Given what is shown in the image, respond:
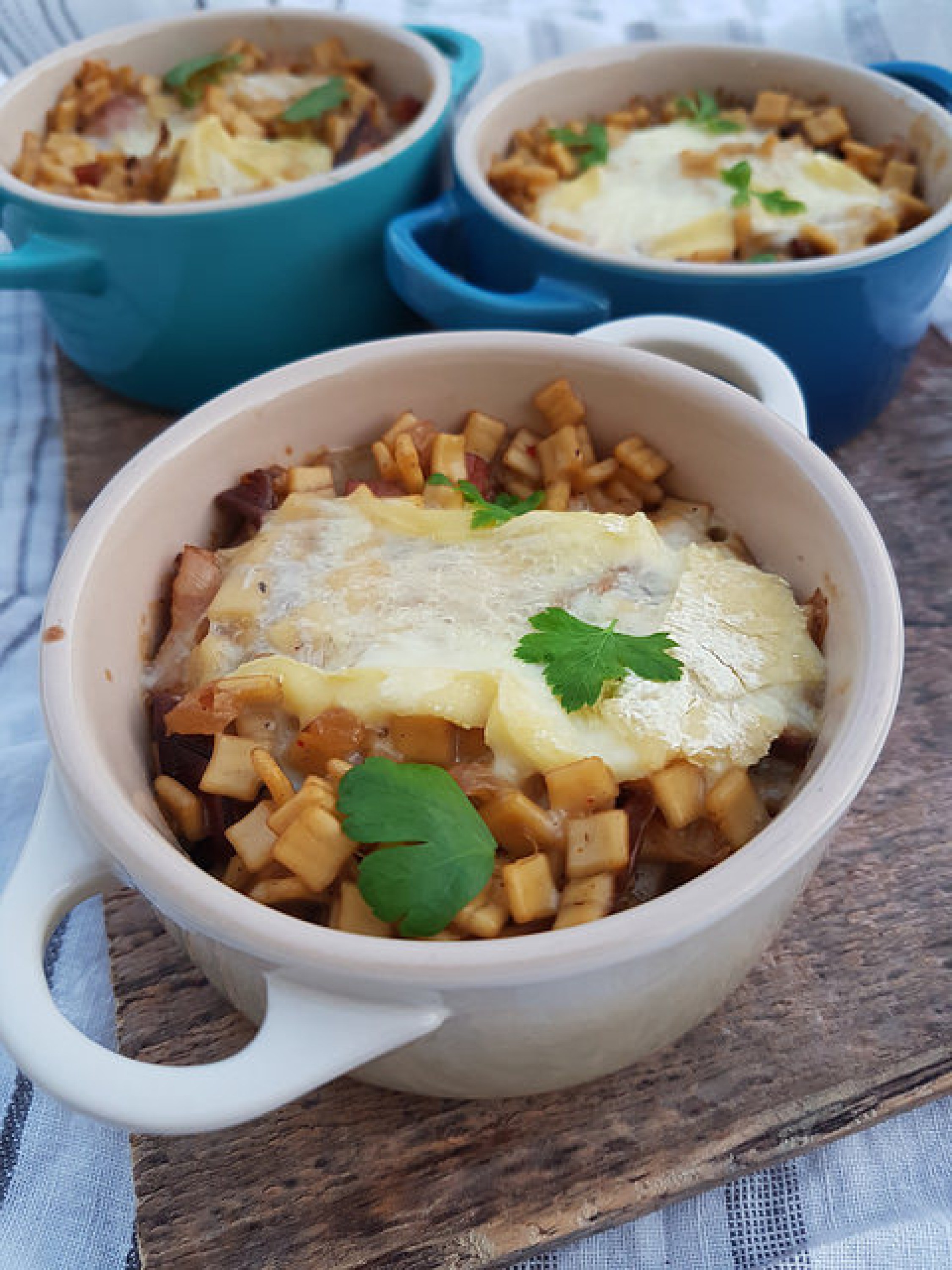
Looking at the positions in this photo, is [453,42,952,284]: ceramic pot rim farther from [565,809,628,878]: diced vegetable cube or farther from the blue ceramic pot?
[565,809,628,878]: diced vegetable cube

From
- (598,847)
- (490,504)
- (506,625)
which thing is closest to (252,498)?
(490,504)

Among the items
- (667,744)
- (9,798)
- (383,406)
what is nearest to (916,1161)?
(667,744)

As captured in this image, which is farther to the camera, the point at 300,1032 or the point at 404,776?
the point at 404,776

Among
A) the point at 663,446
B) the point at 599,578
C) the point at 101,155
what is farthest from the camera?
the point at 101,155

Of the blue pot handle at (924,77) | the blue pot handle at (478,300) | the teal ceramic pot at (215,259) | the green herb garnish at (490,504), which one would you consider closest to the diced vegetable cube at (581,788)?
the green herb garnish at (490,504)

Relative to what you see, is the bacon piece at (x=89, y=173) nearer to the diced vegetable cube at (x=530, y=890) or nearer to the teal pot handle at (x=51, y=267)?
the teal pot handle at (x=51, y=267)

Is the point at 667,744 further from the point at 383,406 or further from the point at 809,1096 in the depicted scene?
the point at 383,406
